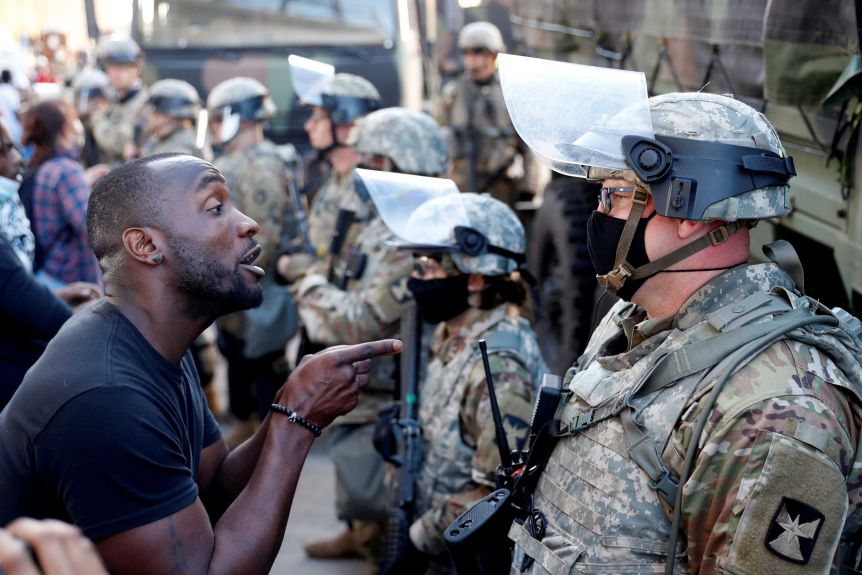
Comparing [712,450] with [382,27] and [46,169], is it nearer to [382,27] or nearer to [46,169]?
[46,169]

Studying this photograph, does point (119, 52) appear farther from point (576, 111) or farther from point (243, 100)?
point (576, 111)

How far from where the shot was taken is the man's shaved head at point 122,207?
6.63 feet

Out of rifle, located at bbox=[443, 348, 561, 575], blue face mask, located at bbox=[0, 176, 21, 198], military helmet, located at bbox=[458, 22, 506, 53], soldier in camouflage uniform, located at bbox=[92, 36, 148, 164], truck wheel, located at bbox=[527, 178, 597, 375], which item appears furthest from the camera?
military helmet, located at bbox=[458, 22, 506, 53]

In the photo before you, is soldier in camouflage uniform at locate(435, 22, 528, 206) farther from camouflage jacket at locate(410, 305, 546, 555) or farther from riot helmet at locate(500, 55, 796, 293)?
riot helmet at locate(500, 55, 796, 293)

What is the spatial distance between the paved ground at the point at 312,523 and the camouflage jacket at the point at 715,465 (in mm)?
2783

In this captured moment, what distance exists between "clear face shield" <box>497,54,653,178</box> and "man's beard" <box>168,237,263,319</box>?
2.18 feet

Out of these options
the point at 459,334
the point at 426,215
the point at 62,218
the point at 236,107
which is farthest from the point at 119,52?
the point at 459,334

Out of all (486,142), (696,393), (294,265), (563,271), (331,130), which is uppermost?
(696,393)

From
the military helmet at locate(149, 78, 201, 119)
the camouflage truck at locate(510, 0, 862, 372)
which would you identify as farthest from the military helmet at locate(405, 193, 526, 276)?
the military helmet at locate(149, 78, 201, 119)

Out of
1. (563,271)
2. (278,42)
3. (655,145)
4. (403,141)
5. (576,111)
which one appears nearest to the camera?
(655,145)

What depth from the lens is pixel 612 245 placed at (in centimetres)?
200

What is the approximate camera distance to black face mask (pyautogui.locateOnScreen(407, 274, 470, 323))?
321 centimetres

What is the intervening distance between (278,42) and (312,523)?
513 cm

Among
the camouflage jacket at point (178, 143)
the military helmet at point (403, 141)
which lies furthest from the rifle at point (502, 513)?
the camouflage jacket at point (178, 143)
